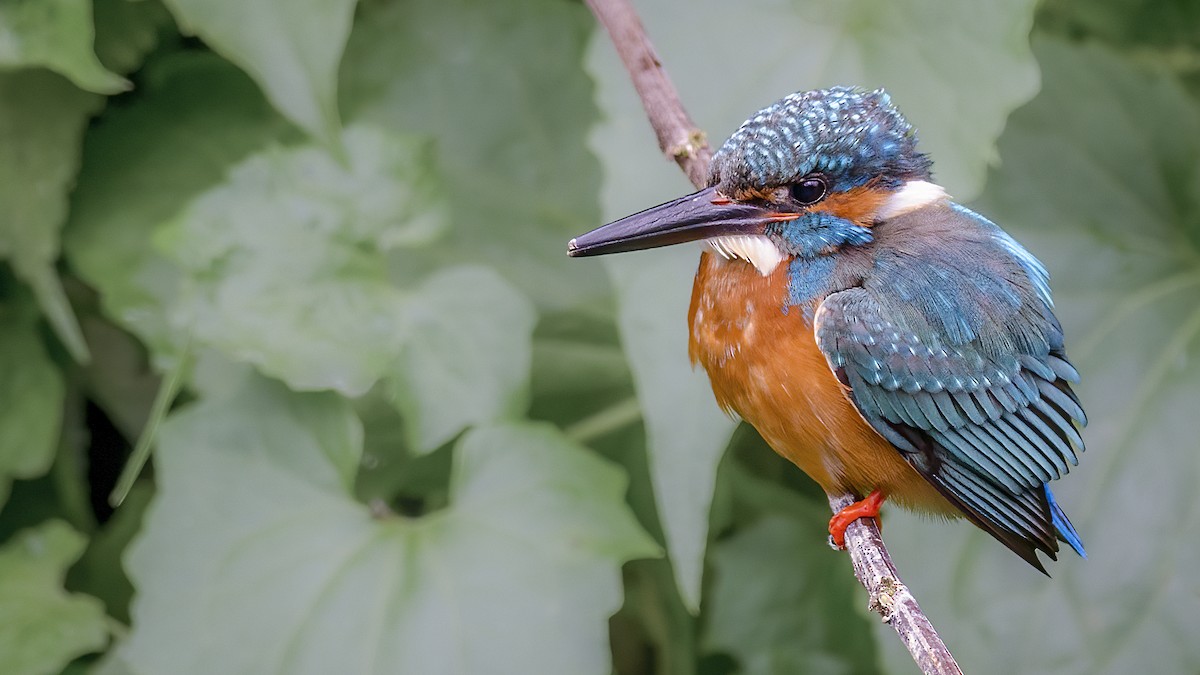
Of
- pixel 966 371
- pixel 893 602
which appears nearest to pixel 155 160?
pixel 966 371

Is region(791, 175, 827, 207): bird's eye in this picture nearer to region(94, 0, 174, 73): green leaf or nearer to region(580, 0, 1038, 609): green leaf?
region(580, 0, 1038, 609): green leaf

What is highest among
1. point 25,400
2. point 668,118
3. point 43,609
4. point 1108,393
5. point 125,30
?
point 668,118

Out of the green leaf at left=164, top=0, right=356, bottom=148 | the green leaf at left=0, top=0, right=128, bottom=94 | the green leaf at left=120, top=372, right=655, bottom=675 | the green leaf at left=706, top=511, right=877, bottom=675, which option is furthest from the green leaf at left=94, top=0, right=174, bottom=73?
the green leaf at left=706, top=511, right=877, bottom=675

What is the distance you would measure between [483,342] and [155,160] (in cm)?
84

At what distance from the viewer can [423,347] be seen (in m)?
1.93

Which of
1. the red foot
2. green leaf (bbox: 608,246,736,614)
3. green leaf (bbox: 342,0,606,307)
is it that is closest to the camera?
the red foot

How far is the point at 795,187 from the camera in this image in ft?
4.80

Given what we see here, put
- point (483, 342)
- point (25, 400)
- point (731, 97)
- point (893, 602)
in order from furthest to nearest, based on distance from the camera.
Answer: point (25, 400)
point (483, 342)
point (731, 97)
point (893, 602)

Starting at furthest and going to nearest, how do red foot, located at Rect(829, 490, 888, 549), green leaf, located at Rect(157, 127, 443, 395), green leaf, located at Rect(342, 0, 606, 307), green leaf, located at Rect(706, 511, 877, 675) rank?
green leaf, located at Rect(342, 0, 606, 307)
green leaf, located at Rect(706, 511, 877, 675)
green leaf, located at Rect(157, 127, 443, 395)
red foot, located at Rect(829, 490, 888, 549)

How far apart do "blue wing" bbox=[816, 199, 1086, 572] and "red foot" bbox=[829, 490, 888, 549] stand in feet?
0.22

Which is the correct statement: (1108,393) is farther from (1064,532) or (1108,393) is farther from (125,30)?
(125,30)

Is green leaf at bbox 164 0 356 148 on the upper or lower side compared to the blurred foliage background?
upper

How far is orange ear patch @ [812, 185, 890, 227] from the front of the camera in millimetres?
1480

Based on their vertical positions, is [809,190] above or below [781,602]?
above
